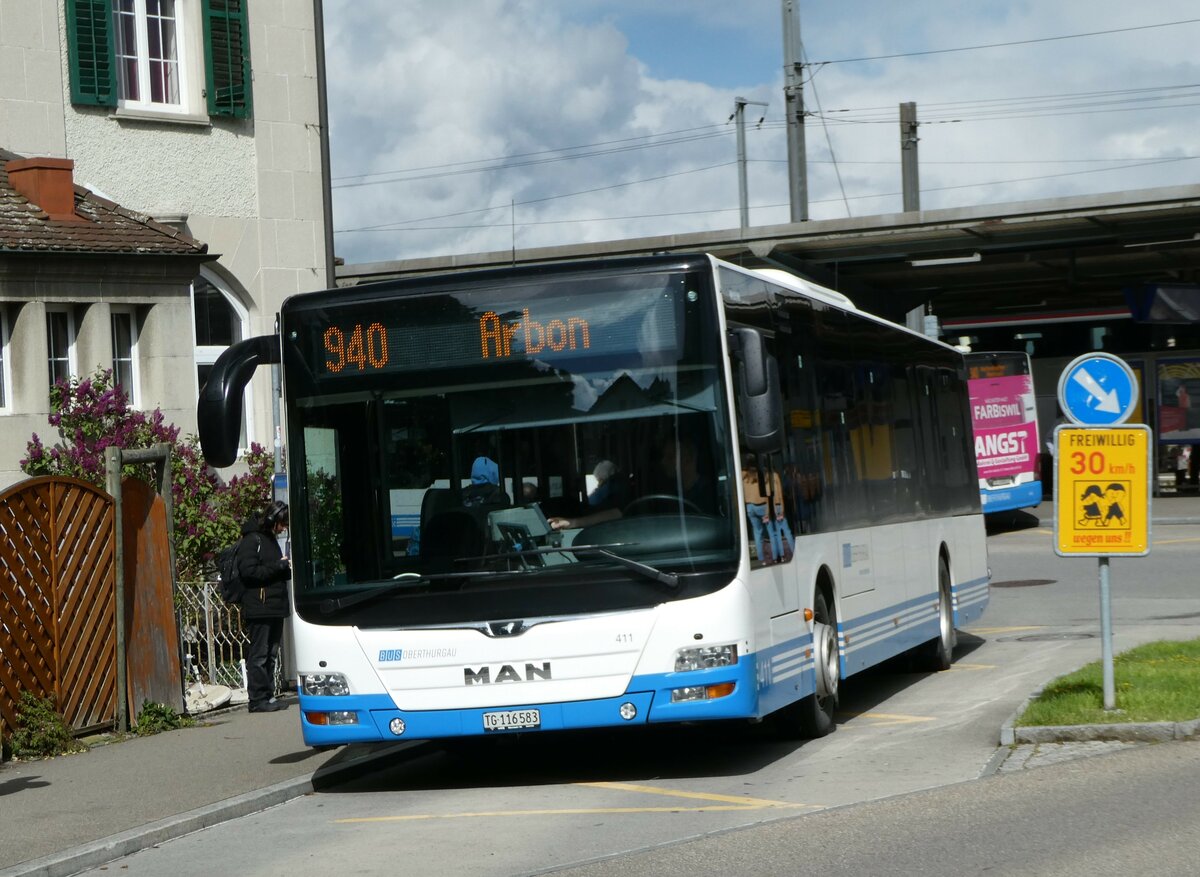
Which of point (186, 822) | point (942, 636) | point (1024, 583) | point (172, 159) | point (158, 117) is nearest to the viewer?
point (186, 822)

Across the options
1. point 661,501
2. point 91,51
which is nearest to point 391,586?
point 661,501

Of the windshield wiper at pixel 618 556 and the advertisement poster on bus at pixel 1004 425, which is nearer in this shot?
the windshield wiper at pixel 618 556

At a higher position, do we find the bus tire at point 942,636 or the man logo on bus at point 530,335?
the man logo on bus at point 530,335

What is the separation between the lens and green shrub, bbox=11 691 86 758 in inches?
471

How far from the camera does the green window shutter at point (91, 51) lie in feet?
70.3

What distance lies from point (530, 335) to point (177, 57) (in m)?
14.6

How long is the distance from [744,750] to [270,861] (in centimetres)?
379

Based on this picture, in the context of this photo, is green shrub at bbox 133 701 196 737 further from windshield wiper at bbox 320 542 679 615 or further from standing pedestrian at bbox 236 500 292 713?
windshield wiper at bbox 320 542 679 615

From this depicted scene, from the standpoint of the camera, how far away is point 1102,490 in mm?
10906

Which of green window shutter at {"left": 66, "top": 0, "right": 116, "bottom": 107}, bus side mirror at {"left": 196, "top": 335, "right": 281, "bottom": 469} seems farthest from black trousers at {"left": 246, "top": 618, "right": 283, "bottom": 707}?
green window shutter at {"left": 66, "top": 0, "right": 116, "bottom": 107}

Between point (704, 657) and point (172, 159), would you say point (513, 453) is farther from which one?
point (172, 159)

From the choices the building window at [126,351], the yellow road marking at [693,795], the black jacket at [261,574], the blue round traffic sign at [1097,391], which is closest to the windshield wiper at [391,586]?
the yellow road marking at [693,795]

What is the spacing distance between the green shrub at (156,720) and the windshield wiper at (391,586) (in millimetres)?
3826

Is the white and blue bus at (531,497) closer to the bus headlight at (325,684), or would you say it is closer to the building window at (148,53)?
the bus headlight at (325,684)
